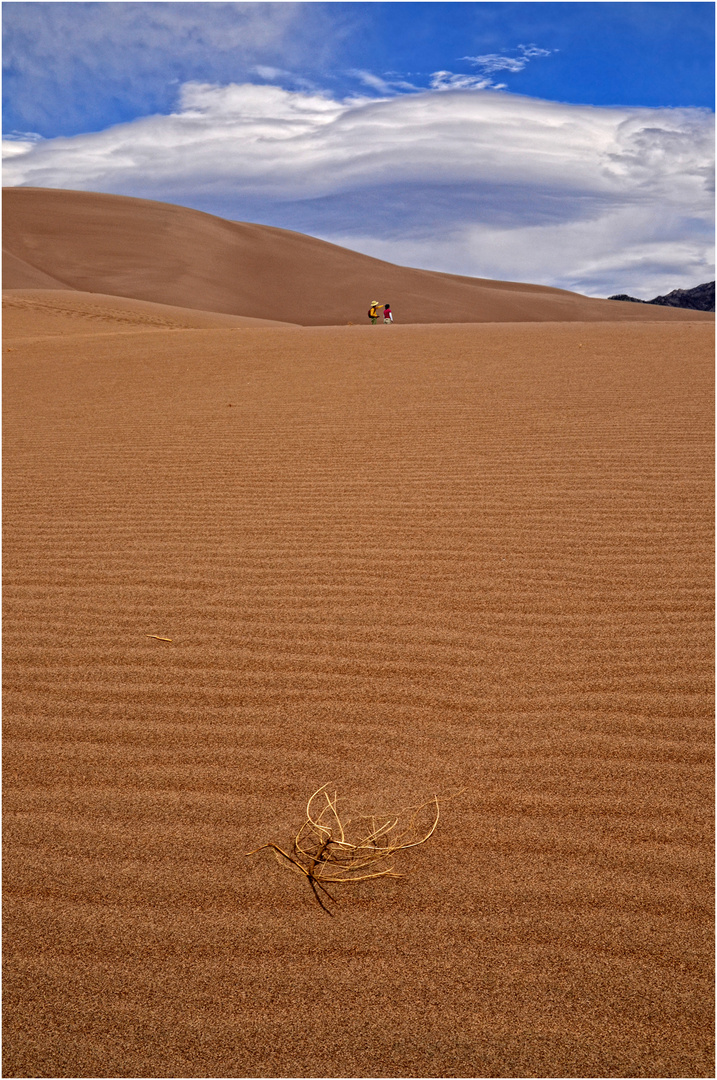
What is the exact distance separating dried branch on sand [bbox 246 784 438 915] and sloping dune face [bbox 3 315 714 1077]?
40mm

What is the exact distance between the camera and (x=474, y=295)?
5412 centimetres

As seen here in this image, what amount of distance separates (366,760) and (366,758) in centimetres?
1

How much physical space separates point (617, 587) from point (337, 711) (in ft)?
5.35

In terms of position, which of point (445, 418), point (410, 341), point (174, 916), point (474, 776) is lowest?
point (174, 916)

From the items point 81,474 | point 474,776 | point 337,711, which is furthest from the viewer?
point 81,474

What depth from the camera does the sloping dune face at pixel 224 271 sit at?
4528cm

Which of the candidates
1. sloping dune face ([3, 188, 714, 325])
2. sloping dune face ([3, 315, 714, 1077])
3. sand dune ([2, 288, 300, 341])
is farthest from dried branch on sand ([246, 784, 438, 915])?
sloping dune face ([3, 188, 714, 325])

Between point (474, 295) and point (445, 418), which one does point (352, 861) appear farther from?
point (474, 295)

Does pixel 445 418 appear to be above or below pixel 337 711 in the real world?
above

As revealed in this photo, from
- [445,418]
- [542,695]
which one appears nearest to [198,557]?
[542,695]

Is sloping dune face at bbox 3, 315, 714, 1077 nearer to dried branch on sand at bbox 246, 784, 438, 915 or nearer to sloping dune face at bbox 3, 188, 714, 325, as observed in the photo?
dried branch on sand at bbox 246, 784, 438, 915

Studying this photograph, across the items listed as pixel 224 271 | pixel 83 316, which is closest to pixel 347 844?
pixel 83 316

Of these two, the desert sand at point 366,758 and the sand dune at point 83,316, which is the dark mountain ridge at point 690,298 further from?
the desert sand at point 366,758

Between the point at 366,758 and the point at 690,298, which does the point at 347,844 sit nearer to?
the point at 366,758
